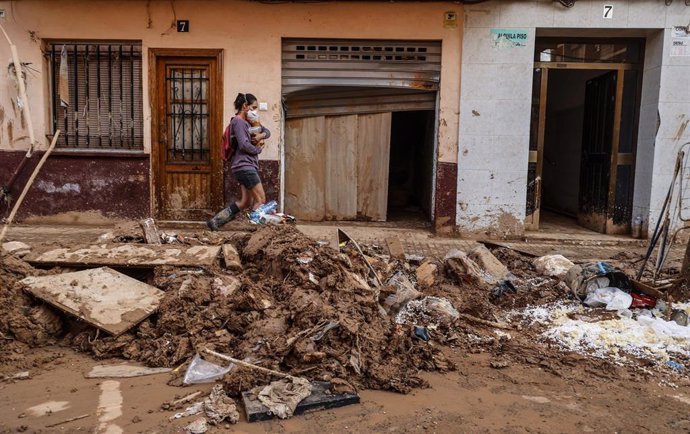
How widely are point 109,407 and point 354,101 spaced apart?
6705 mm

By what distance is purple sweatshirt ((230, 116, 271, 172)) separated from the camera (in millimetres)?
7352

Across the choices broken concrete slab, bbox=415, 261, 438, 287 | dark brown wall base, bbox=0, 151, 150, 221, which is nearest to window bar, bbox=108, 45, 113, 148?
dark brown wall base, bbox=0, 151, 150, 221

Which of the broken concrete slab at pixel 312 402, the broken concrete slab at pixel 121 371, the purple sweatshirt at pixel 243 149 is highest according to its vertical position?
the purple sweatshirt at pixel 243 149

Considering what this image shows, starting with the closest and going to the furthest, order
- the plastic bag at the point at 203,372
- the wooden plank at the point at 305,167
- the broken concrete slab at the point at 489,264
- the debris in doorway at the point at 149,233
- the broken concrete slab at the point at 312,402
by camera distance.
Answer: the broken concrete slab at the point at 312,402 < the plastic bag at the point at 203,372 < the debris in doorway at the point at 149,233 < the broken concrete slab at the point at 489,264 < the wooden plank at the point at 305,167

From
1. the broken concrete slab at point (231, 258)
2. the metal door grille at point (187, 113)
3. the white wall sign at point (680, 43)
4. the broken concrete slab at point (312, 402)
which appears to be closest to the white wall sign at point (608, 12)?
the white wall sign at point (680, 43)

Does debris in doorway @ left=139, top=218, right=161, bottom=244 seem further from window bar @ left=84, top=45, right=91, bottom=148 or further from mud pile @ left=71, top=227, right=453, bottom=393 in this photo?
window bar @ left=84, top=45, right=91, bottom=148

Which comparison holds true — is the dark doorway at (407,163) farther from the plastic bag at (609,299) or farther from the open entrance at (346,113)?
the plastic bag at (609,299)

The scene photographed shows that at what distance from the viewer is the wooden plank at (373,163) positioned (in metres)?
9.21

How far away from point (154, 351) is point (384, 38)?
6169 millimetres

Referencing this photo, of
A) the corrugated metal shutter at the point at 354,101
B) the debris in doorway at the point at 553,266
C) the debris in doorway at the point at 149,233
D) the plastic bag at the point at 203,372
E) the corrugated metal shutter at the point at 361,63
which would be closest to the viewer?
the plastic bag at the point at 203,372

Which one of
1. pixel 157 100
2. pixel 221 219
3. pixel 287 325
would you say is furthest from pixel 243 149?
pixel 287 325

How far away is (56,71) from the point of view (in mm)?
8805

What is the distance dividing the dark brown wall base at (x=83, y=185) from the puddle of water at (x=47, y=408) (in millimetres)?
5718

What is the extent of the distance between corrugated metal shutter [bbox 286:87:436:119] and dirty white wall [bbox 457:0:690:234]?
784mm
